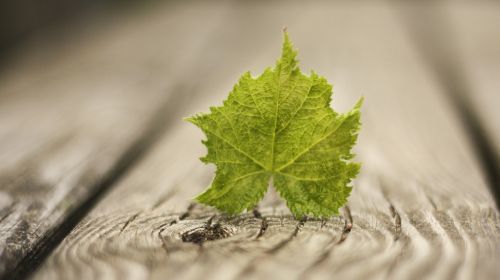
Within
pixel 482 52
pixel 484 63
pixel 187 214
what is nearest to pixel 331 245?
pixel 187 214

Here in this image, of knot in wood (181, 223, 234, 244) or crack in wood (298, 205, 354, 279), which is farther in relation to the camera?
knot in wood (181, 223, 234, 244)

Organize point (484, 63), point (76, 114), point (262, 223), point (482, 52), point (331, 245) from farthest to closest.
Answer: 1. point (482, 52)
2. point (484, 63)
3. point (76, 114)
4. point (262, 223)
5. point (331, 245)

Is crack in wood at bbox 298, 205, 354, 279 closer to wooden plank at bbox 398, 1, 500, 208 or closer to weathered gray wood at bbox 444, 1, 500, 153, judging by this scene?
wooden plank at bbox 398, 1, 500, 208

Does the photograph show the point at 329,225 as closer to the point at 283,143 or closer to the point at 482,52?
the point at 283,143

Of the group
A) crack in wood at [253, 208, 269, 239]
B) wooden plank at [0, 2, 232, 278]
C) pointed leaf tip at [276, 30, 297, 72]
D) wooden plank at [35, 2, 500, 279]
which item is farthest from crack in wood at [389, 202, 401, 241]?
wooden plank at [0, 2, 232, 278]

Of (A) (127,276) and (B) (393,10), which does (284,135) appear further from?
(B) (393,10)

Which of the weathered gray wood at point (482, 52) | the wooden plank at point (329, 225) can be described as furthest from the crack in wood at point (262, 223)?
the weathered gray wood at point (482, 52)
